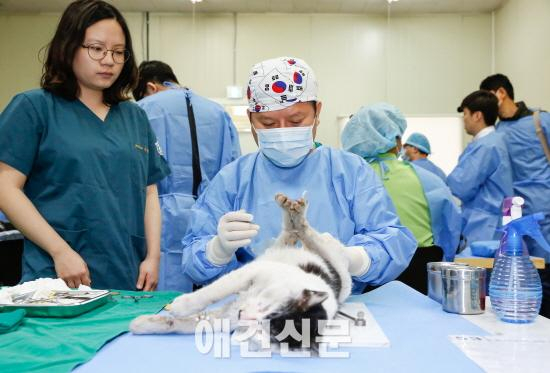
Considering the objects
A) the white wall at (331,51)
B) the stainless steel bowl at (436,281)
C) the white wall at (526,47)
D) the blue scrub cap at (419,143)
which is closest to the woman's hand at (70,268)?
the stainless steel bowl at (436,281)

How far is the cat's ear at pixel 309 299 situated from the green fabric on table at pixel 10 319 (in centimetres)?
62

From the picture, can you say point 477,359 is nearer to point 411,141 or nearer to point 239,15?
point 411,141

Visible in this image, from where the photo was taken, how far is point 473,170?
3.33 meters

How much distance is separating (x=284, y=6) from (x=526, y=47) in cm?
262

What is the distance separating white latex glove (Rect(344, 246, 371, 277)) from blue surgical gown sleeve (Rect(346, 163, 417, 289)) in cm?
2

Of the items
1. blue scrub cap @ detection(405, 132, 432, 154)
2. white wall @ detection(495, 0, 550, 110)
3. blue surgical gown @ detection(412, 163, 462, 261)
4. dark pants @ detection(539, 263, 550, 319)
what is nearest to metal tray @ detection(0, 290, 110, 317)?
blue surgical gown @ detection(412, 163, 462, 261)

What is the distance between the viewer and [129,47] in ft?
5.45

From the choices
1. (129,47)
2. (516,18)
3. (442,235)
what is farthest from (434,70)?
(129,47)

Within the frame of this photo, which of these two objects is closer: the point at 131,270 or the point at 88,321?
the point at 88,321

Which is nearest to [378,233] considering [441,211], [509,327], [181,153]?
A: [509,327]

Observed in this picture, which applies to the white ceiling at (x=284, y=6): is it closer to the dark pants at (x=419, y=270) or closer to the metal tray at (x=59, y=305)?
the dark pants at (x=419, y=270)

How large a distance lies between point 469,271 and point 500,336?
0.61 feet

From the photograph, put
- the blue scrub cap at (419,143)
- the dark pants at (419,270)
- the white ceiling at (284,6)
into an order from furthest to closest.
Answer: the white ceiling at (284,6) < the blue scrub cap at (419,143) < the dark pants at (419,270)

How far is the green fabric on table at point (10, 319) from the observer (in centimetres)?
104
